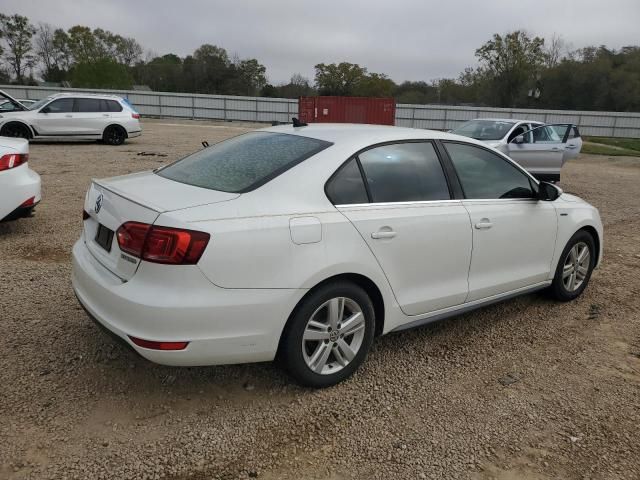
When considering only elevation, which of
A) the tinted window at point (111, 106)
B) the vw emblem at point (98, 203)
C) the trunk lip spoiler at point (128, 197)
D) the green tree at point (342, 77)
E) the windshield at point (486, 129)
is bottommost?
the vw emblem at point (98, 203)

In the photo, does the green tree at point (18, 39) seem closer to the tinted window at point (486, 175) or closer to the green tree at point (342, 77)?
the green tree at point (342, 77)

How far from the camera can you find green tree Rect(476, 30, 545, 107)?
59.4 m

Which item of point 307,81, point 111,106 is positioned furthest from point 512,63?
point 111,106

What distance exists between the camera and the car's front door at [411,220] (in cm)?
313

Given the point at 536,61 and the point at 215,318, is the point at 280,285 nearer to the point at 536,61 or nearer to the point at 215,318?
the point at 215,318

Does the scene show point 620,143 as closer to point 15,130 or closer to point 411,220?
point 15,130

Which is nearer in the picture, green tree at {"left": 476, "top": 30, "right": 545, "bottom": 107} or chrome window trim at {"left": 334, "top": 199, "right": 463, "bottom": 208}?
chrome window trim at {"left": 334, "top": 199, "right": 463, "bottom": 208}

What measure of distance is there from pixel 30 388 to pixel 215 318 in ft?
4.29

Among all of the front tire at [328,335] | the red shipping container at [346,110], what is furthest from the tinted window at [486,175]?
the red shipping container at [346,110]

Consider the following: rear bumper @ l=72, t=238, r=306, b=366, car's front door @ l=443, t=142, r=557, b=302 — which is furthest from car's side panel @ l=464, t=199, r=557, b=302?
rear bumper @ l=72, t=238, r=306, b=366

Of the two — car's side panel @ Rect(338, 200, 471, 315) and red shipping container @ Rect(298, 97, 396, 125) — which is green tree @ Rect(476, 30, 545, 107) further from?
car's side panel @ Rect(338, 200, 471, 315)

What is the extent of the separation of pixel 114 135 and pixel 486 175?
1545cm

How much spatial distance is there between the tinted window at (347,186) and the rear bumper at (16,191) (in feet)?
13.8

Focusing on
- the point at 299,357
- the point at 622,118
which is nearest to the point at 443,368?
the point at 299,357
